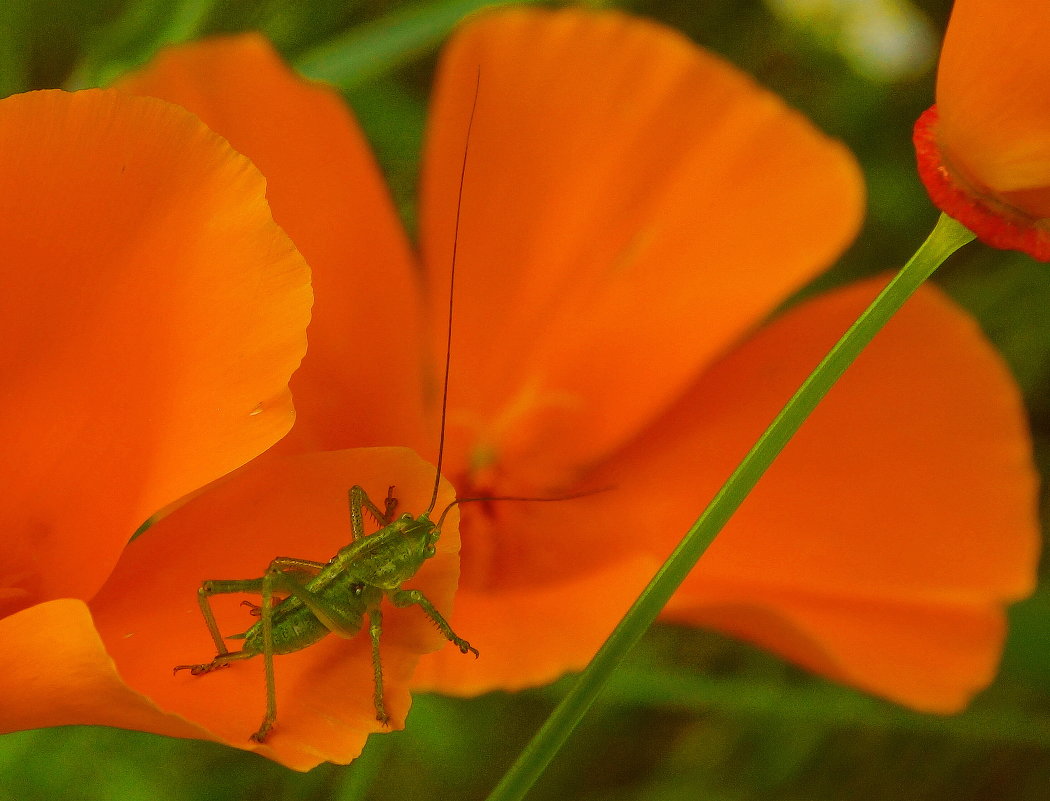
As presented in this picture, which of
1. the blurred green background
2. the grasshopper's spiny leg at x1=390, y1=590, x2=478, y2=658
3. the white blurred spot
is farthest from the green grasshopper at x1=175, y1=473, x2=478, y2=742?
the white blurred spot

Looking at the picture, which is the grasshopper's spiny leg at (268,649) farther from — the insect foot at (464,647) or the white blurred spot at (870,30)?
the white blurred spot at (870,30)

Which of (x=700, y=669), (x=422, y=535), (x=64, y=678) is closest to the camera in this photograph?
(x=64, y=678)

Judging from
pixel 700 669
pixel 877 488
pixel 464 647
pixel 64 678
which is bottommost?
pixel 700 669

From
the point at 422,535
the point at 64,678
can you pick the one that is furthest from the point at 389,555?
the point at 64,678

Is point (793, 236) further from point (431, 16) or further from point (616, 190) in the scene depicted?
point (431, 16)

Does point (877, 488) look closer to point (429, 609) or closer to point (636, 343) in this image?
point (636, 343)

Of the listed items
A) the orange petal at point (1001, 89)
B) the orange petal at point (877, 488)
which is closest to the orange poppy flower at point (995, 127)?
the orange petal at point (1001, 89)
